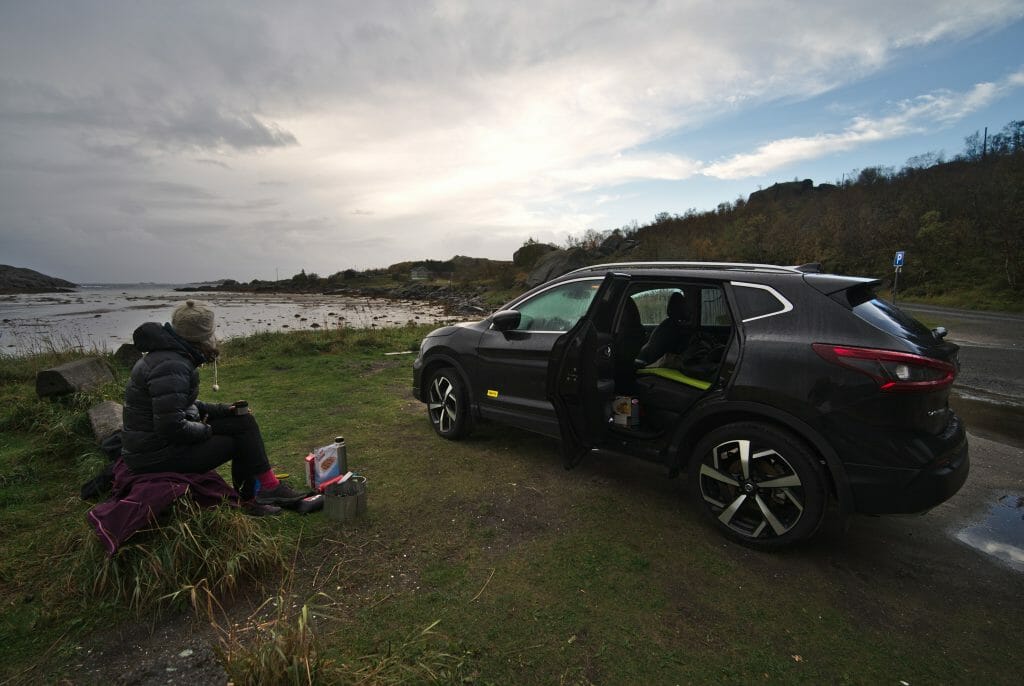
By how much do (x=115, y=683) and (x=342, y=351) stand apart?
9.52 m

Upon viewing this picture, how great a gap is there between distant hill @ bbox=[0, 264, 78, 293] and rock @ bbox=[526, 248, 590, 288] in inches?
3152

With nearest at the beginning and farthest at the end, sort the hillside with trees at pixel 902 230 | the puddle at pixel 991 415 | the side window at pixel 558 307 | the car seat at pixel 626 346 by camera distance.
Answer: the car seat at pixel 626 346
the side window at pixel 558 307
the puddle at pixel 991 415
the hillside with trees at pixel 902 230

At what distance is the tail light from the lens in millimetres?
2662

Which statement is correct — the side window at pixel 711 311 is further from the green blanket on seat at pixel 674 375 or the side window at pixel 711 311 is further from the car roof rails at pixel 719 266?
the green blanket on seat at pixel 674 375

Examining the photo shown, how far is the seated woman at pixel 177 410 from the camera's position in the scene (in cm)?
295

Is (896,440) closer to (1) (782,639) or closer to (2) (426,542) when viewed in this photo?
(1) (782,639)

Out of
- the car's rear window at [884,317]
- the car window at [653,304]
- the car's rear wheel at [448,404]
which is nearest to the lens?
the car's rear window at [884,317]

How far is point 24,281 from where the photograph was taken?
81.8 metres

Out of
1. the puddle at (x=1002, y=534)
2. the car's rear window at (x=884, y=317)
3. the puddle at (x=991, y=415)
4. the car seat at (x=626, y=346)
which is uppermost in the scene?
the car's rear window at (x=884, y=317)

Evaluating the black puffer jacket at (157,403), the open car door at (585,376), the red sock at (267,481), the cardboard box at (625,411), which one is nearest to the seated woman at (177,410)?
the black puffer jacket at (157,403)

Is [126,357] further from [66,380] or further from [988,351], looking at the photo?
[988,351]

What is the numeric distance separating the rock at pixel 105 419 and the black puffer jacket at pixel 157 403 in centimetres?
182

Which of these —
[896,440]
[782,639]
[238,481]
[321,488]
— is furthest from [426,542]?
[896,440]

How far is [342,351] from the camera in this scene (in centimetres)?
1127
